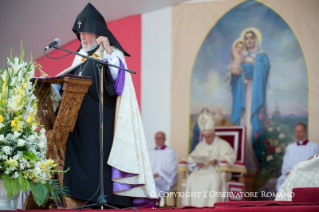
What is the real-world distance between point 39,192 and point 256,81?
22.1ft

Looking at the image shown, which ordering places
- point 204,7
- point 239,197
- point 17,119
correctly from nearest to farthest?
point 17,119, point 239,197, point 204,7

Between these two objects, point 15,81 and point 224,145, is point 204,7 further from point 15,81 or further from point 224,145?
point 15,81

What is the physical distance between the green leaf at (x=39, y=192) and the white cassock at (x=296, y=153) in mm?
5778

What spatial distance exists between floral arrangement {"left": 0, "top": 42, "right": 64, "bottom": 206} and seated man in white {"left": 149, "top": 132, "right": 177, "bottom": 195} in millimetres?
5280

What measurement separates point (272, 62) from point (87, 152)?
564 cm

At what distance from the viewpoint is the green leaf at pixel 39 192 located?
3.54 meters

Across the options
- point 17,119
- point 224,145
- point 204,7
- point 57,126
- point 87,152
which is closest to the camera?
point 17,119

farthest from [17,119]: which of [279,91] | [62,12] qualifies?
[279,91]

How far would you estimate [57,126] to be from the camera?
4.47 metres

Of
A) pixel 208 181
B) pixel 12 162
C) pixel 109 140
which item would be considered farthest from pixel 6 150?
pixel 208 181

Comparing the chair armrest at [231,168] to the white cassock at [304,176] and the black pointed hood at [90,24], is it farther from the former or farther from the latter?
the black pointed hood at [90,24]

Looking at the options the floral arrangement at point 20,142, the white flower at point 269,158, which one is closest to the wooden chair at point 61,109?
the floral arrangement at point 20,142

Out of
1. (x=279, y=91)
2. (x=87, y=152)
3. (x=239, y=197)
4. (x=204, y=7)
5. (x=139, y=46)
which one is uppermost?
(x=204, y=7)

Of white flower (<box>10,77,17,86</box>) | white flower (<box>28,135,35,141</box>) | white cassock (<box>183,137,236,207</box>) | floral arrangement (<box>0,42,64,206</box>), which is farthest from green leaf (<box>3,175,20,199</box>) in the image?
white cassock (<box>183,137,236,207</box>)
